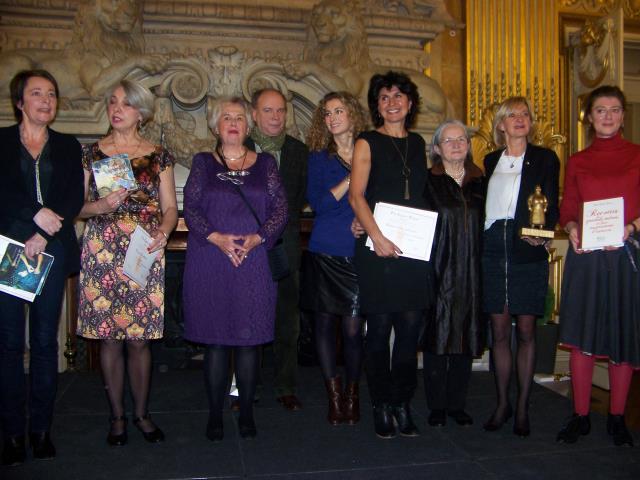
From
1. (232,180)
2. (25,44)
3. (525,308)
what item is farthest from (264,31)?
(525,308)

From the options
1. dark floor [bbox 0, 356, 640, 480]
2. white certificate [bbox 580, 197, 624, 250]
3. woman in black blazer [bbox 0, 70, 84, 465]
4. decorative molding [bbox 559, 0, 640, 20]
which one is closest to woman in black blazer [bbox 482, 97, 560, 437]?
white certificate [bbox 580, 197, 624, 250]

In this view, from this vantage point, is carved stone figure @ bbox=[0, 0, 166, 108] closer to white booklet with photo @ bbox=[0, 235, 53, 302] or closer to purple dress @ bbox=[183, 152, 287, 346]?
purple dress @ bbox=[183, 152, 287, 346]

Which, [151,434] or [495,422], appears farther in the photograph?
[495,422]

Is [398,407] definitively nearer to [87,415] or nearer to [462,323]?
[462,323]

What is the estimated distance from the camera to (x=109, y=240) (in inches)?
106

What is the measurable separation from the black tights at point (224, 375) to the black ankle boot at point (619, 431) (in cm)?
163

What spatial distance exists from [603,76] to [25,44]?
4243mm

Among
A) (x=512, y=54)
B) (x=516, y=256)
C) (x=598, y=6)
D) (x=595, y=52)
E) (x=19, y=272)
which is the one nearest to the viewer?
(x=19, y=272)

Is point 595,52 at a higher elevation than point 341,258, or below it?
higher

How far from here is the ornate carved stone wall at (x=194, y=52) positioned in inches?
169

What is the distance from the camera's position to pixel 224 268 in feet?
9.04

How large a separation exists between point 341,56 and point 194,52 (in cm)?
106

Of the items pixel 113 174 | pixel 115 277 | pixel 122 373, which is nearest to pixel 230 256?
pixel 115 277

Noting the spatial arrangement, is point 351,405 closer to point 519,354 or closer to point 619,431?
point 519,354
